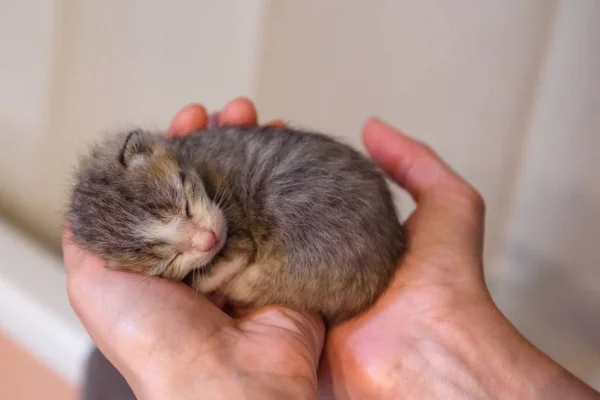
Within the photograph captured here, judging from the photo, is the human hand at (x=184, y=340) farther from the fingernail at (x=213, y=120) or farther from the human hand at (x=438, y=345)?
the fingernail at (x=213, y=120)

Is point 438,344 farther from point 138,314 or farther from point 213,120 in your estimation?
point 213,120

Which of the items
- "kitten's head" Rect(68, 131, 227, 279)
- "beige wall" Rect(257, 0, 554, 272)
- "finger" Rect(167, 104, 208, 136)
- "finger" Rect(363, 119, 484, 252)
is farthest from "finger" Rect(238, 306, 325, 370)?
"beige wall" Rect(257, 0, 554, 272)

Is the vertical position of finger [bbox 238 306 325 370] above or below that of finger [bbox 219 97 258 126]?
below

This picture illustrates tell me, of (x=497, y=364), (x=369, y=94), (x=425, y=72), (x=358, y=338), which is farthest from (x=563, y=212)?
(x=358, y=338)

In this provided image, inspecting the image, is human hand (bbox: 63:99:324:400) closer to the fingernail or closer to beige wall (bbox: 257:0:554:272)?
the fingernail

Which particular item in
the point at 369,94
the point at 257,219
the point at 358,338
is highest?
the point at 369,94
